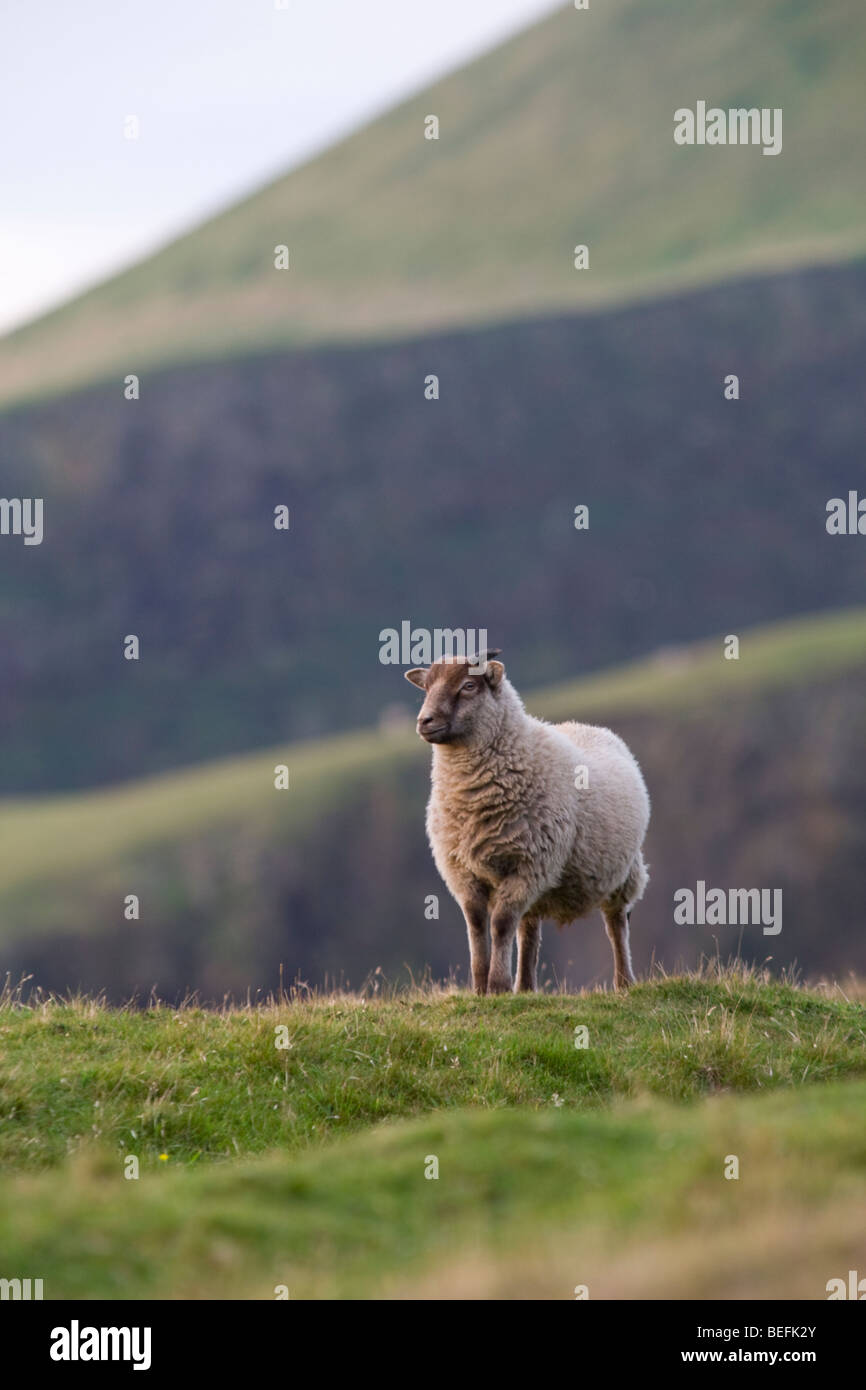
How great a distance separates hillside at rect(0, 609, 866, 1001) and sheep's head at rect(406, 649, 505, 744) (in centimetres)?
8288

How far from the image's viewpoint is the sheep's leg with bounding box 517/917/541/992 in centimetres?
1602

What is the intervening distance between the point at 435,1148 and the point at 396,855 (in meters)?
103

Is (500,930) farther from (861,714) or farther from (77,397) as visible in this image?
(77,397)

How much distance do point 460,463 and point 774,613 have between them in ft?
131

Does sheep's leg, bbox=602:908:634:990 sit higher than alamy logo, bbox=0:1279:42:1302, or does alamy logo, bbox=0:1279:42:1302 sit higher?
sheep's leg, bbox=602:908:634:990

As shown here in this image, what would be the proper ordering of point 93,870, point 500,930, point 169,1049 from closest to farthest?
point 169,1049 < point 500,930 < point 93,870

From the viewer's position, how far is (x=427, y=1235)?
788cm

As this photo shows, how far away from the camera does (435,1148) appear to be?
29.6 feet

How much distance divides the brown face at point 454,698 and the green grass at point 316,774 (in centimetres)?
8799

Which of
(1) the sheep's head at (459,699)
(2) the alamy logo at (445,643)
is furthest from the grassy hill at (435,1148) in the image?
(2) the alamy logo at (445,643)

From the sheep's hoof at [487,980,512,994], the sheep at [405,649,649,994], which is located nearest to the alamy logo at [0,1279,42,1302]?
the sheep at [405,649,649,994]

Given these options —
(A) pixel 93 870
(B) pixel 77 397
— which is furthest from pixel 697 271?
(A) pixel 93 870
